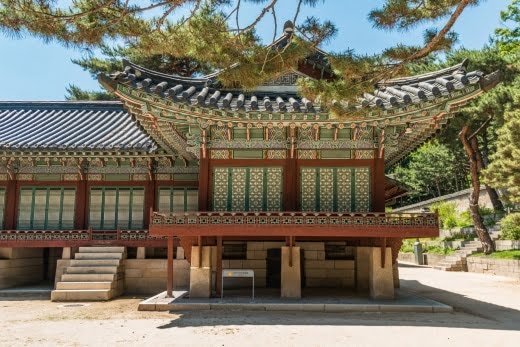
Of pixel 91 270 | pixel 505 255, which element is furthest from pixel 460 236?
pixel 91 270

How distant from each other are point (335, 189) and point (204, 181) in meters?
4.22

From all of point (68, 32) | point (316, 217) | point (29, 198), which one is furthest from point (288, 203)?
point (29, 198)

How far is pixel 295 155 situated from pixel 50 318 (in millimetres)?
8458

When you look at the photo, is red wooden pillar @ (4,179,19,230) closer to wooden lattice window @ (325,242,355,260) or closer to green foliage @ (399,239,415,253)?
wooden lattice window @ (325,242,355,260)

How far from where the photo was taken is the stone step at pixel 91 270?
16.9 meters

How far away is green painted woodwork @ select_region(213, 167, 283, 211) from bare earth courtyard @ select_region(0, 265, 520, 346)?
3.65 m

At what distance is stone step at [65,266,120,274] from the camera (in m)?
16.9

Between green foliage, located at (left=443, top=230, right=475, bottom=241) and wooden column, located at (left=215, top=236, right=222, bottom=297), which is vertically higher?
green foliage, located at (left=443, top=230, right=475, bottom=241)

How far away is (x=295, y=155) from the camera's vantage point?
1523 cm

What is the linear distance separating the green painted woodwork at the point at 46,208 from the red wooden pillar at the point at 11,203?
0.18 meters

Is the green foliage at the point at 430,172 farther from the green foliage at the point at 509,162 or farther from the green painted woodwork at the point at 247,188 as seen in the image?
the green painted woodwork at the point at 247,188

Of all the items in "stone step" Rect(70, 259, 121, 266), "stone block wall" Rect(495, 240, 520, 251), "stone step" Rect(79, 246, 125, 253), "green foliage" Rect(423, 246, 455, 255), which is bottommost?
"stone step" Rect(70, 259, 121, 266)

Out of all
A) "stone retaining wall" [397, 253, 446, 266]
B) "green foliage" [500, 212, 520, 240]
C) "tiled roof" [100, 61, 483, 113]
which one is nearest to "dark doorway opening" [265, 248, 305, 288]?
"tiled roof" [100, 61, 483, 113]

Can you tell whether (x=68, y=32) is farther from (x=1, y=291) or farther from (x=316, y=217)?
(x=1, y=291)
